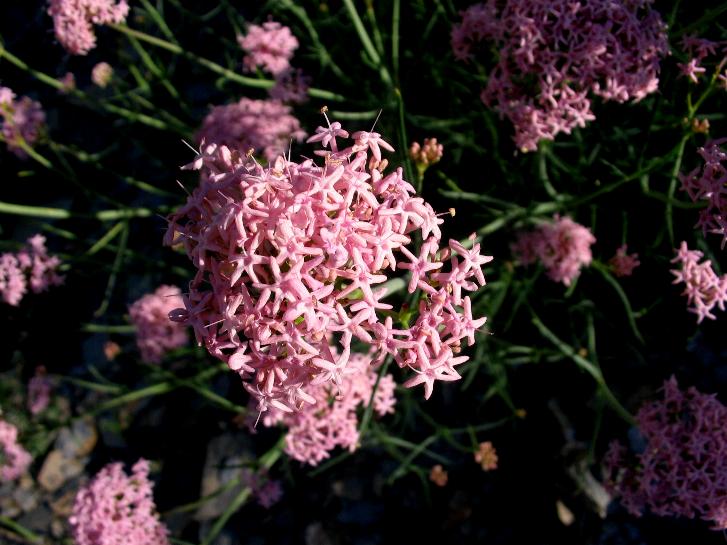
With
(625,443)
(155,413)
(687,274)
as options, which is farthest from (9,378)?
(687,274)

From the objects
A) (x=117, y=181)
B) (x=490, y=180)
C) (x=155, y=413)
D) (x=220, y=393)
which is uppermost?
(x=490, y=180)

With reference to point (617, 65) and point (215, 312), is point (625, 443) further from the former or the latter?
point (215, 312)

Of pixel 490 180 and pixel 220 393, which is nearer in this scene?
pixel 490 180

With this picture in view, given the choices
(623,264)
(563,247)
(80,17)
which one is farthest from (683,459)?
(80,17)

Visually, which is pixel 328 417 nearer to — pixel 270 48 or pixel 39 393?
pixel 270 48

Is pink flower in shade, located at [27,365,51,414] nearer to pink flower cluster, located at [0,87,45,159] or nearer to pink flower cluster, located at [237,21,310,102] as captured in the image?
pink flower cluster, located at [0,87,45,159]

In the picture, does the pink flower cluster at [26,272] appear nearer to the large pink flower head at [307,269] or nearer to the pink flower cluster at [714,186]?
the large pink flower head at [307,269]

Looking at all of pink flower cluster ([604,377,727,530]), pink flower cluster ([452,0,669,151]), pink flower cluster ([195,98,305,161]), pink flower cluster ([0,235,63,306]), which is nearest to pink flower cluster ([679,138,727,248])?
pink flower cluster ([452,0,669,151])
